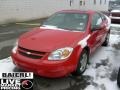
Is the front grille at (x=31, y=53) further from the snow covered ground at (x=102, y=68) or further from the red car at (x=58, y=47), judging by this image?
the snow covered ground at (x=102, y=68)

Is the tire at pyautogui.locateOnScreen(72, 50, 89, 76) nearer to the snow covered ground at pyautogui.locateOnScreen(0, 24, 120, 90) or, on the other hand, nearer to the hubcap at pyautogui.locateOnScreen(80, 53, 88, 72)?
the hubcap at pyautogui.locateOnScreen(80, 53, 88, 72)

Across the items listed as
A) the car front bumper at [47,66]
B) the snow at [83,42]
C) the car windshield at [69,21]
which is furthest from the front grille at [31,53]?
the car windshield at [69,21]

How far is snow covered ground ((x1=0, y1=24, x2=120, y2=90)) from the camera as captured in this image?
511 centimetres

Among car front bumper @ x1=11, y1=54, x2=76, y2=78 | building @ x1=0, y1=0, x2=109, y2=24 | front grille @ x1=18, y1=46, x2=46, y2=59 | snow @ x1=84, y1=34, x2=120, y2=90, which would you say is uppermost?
front grille @ x1=18, y1=46, x2=46, y2=59

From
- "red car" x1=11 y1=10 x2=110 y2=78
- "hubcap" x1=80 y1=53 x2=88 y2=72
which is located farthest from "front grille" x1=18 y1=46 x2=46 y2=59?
"hubcap" x1=80 y1=53 x2=88 y2=72

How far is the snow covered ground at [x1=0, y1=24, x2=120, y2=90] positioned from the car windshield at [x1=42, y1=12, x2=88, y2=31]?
1195 millimetres

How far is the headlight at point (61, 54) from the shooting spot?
4.78m

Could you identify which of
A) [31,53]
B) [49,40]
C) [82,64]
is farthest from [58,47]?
[82,64]

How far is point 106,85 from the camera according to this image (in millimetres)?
5086

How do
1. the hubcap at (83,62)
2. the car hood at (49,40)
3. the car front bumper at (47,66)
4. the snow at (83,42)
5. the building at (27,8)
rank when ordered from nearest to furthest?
the car front bumper at (47,66)
the car hood at (49,40)
the snow at (83,42)
the hubcap at (83,62)
the building at (27,8)

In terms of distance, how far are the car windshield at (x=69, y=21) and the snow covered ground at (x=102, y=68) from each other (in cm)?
119

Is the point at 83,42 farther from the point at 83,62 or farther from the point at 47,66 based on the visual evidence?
the point at 47,66

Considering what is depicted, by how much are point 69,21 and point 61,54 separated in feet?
5.74

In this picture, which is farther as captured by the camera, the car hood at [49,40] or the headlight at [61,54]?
the car hood at [49,40]
